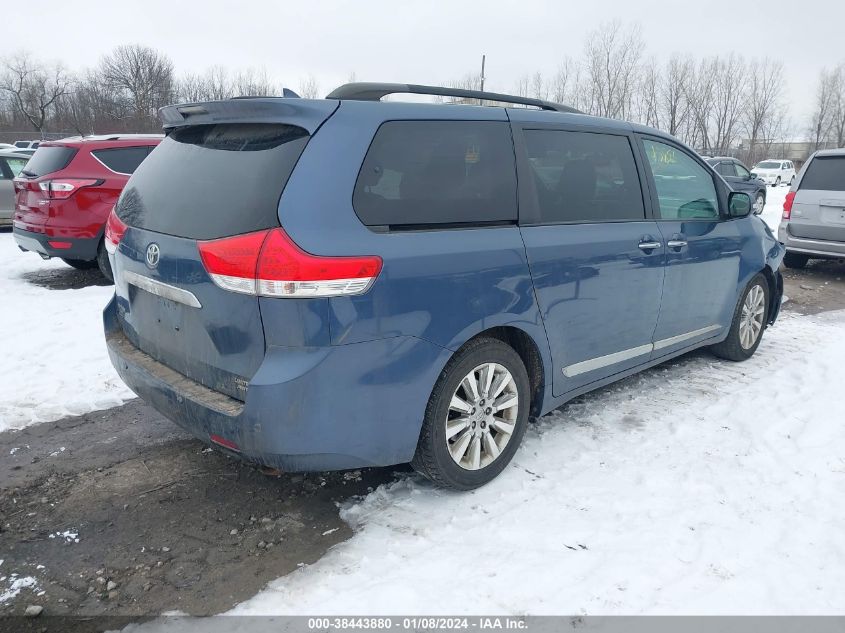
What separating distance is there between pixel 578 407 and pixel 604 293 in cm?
97

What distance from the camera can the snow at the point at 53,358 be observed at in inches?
165

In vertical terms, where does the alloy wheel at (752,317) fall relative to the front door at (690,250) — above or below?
below

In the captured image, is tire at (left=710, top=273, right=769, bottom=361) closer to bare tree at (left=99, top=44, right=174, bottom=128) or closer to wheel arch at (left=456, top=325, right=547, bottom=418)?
wheel arch at (left=456, top=325, right=547, bottom=418)

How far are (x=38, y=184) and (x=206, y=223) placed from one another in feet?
20.7

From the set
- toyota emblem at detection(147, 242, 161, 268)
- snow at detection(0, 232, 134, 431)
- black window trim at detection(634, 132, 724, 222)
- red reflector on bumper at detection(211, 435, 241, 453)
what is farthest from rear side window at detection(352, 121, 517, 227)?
snow at detection(0, 232, 134, 431)

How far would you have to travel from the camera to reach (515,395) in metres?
3.20

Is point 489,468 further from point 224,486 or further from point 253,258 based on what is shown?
point 253,258

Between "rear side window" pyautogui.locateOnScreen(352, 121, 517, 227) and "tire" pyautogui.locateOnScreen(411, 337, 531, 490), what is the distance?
655mm

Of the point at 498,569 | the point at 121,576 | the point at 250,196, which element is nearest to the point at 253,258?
the point at 250,196

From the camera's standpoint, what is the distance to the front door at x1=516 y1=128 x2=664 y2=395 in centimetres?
325

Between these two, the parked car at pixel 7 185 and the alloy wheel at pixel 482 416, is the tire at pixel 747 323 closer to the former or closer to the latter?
the alloy wheel at pixel 482 416

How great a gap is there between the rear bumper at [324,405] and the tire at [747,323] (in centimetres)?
335

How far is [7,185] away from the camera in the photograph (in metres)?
11.7

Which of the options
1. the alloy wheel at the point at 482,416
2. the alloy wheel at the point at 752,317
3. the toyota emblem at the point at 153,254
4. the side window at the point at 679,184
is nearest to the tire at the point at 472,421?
the alloy wheel at the point at 482,416
